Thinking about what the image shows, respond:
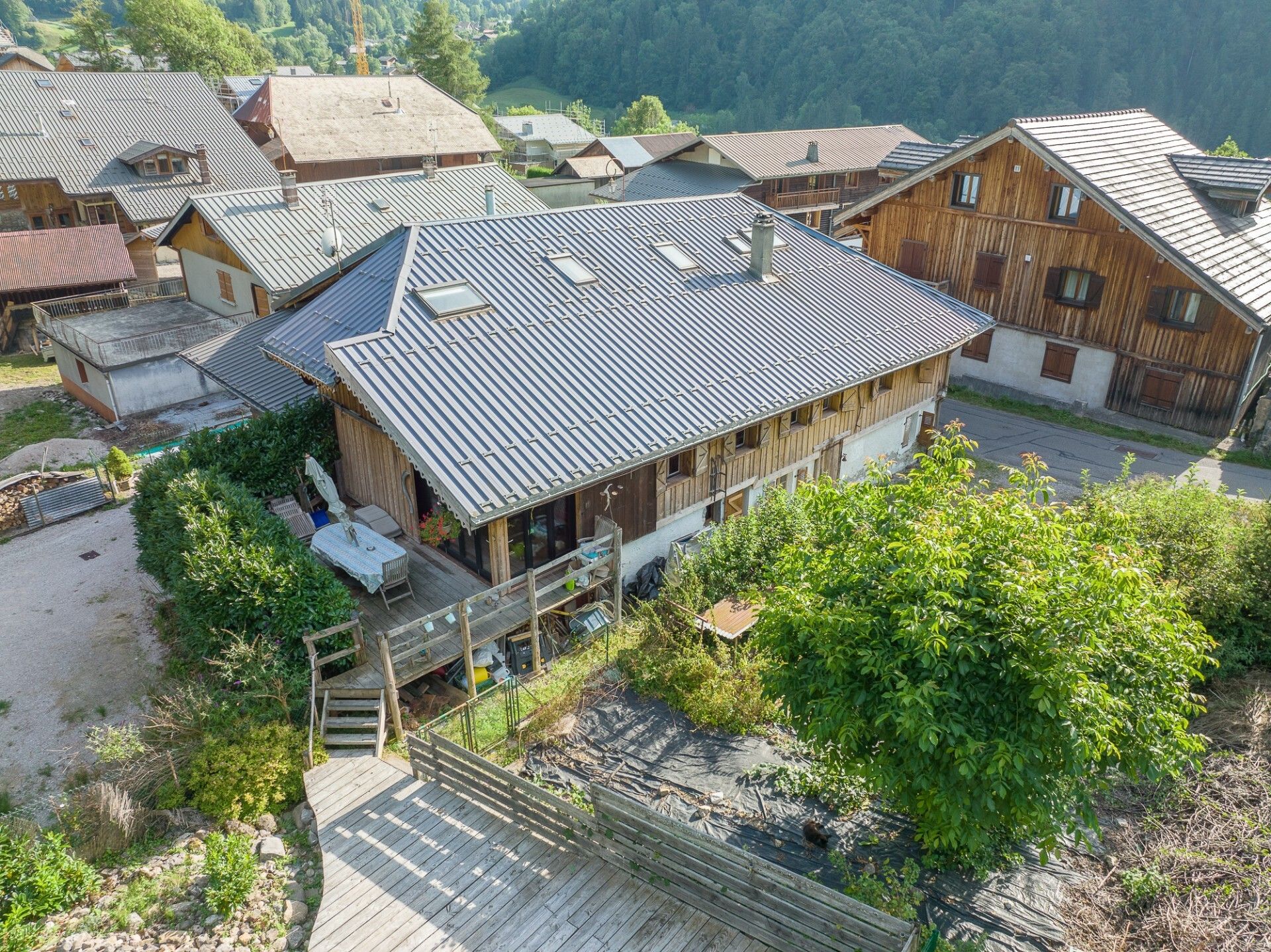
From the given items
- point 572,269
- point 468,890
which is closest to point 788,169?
point 572,269

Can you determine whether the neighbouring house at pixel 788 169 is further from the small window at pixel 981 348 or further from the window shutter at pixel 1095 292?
the window shutter at pixel 1095 292

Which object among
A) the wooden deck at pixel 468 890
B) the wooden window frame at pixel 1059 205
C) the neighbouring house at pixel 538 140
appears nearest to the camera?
the wooden deck at pixel 468 890

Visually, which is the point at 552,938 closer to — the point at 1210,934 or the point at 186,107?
the point at 1210,934

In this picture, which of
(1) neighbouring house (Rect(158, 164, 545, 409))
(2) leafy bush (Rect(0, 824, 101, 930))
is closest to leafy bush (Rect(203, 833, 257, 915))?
(2) leafy bush (Rect(0, 824, 101, 930))

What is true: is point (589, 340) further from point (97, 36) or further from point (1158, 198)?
point (97, 36)

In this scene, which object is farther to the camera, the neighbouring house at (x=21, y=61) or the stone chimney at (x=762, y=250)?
the neighbouring house at (x=21, y=61)

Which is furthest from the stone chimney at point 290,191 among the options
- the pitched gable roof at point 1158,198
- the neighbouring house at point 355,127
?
the neighbouring house at point 355,127

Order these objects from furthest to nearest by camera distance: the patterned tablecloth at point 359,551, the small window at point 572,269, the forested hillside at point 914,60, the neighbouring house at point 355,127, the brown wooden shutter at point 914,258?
1. the forested hillside at point 914,60
2. the neighbouring house at point 355,127
3. the brown wooden shutter at point 914,258
4. the small window at point 572,269
5. the patterned tablecloth at point 359,551

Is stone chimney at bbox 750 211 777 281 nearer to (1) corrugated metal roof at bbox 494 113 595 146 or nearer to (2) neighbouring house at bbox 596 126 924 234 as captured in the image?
→ (2) neighbouring house at bbox 596 126 924 234
